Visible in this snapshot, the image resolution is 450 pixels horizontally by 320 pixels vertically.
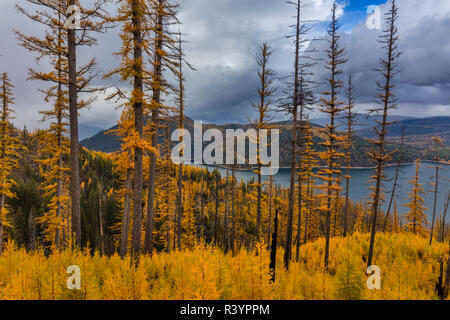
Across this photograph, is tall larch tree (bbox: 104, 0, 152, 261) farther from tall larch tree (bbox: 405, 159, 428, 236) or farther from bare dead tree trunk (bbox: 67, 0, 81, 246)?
tall larch tree (bbox: 405, 159, 428, 236)

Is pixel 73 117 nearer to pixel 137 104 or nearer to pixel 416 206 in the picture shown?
pixel 137 104

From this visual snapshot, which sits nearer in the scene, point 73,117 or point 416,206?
point 73,117

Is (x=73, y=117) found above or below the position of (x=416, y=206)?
above

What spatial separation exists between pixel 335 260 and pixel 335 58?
13.6 m

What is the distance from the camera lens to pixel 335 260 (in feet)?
42.3

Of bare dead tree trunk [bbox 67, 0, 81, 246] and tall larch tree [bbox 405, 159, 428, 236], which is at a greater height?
bare dead tree trunk [bbox 67, 0, 81, 246]

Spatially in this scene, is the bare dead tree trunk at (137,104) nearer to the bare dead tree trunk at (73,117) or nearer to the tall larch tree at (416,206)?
the bare dead tree trunk at (73,117)

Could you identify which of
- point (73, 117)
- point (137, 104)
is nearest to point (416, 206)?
point (137, 104)

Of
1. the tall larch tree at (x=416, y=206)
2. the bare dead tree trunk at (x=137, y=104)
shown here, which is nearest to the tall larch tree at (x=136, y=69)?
the bare dead tree trunk at (x=137, y=104)

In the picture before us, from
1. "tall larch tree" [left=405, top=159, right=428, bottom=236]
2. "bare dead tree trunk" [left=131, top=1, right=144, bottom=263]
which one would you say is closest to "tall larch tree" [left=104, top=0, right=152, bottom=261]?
"bare dead tree trunk" [left=131, top=1, right=144, bottom=263]
